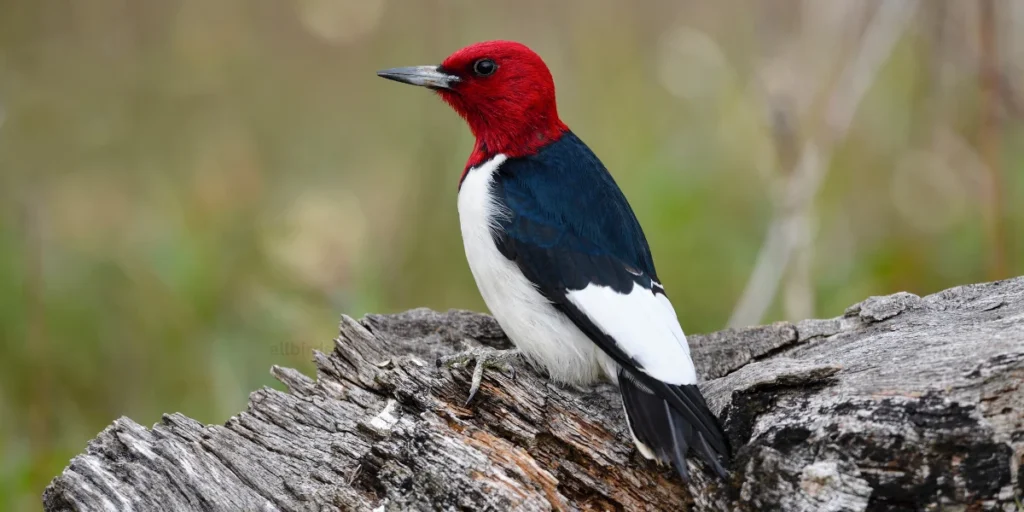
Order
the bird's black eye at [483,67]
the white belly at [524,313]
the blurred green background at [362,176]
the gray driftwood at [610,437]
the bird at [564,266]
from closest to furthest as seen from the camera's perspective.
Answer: the gray driftwood at [610,437]
the bird at [564,266]
the white belly at [524,313]
the bird's black eye at [483,67]
the blurred green background at [362,176]

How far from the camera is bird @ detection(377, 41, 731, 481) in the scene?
2.68 m

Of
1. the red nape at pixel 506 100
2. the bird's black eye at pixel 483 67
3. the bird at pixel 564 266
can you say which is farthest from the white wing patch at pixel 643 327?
the bird's black eye at pixel 483 67

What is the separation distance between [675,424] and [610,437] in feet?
0.81

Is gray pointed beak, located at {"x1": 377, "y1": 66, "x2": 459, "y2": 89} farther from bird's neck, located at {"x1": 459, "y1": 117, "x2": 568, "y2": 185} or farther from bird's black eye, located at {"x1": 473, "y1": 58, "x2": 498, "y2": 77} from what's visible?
bird's neck, located at {"x1": 459, "y1": 117, "x2": 568, "y2": 185}

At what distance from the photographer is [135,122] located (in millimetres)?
5570

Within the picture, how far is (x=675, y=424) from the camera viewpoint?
262 cm

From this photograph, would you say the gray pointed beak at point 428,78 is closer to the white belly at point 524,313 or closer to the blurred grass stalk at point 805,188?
the white belly at point 524,313

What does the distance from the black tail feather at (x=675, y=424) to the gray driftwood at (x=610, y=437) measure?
2.5 inches

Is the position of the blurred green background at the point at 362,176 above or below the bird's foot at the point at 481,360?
above

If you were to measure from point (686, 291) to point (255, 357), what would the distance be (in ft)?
6.63

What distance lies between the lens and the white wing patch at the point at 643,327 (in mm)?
2744

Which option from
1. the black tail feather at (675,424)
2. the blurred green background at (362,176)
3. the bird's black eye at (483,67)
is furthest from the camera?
the blurred green background at (362,176)

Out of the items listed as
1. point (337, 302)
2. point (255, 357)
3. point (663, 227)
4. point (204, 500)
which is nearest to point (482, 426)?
point (204, 500)

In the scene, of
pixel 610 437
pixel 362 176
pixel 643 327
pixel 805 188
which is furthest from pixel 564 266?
pixel 362 176
